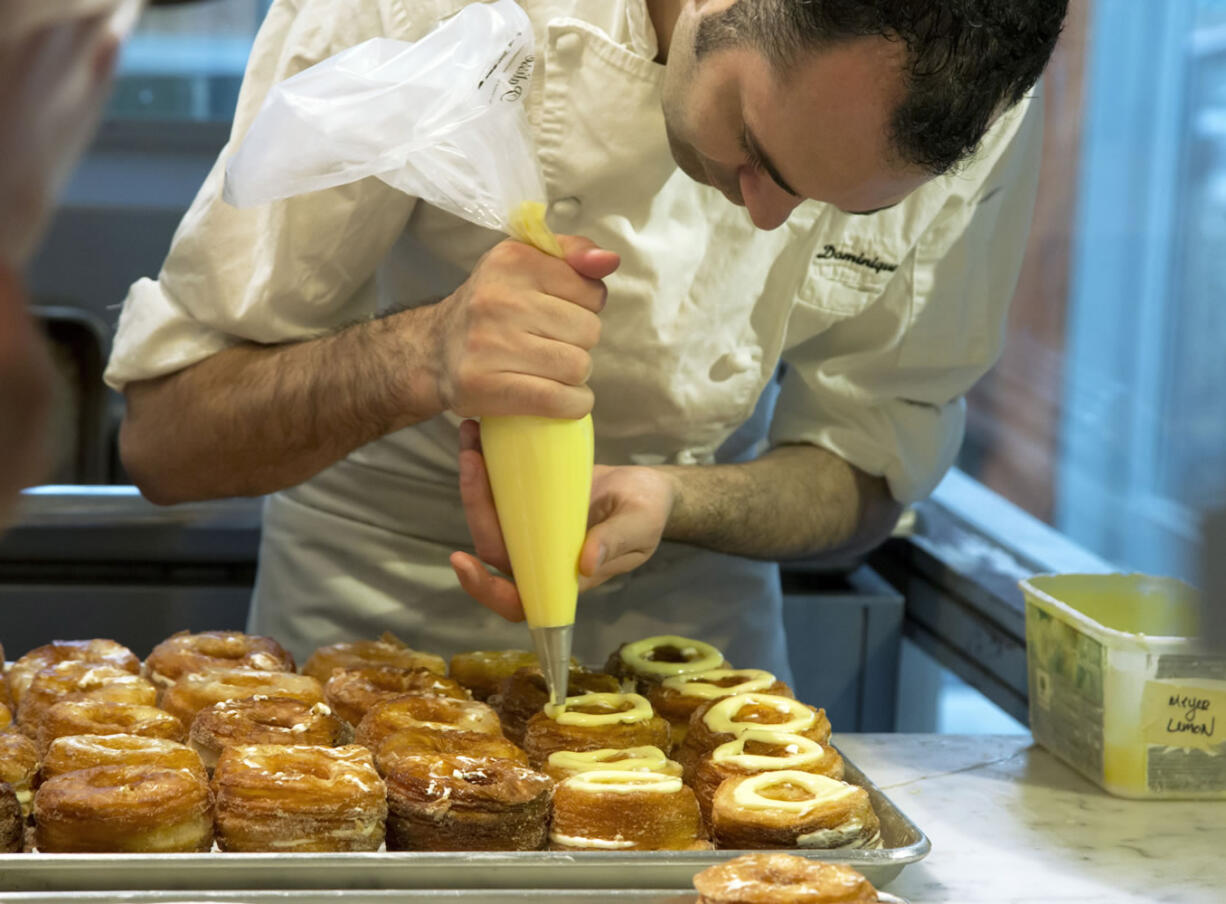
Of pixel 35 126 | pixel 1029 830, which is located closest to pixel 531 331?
pixel 1029 830

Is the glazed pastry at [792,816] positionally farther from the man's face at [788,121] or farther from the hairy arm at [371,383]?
the man's face at [788,121]

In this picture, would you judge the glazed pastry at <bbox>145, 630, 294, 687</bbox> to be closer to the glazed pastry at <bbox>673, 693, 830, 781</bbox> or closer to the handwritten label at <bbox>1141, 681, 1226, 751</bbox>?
the glazed pastry at <bbox>673, 693, 830, 781</bbox>

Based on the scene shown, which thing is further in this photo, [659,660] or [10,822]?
[659,660]

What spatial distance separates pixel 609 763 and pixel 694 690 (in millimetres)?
213

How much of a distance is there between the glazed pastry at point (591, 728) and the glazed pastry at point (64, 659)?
48cm

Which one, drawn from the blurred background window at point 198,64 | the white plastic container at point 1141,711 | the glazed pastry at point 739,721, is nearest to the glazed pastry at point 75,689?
the glazed pastry at point 739,721

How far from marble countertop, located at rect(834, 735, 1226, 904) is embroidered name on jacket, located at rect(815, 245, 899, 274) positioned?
0.67 meters

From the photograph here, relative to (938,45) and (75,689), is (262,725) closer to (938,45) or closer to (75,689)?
(75,689)

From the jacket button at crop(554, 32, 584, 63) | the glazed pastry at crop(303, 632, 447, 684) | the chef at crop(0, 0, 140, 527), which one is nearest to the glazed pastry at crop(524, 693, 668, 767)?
the glazed pastry at crop(303, 632, 447, 684)

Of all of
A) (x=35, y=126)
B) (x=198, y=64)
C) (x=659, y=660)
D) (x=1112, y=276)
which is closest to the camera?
(x=35, y=126)

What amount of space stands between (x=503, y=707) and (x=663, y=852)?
396mm

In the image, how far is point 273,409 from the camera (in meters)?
1.67

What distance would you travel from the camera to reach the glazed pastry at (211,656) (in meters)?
1.51

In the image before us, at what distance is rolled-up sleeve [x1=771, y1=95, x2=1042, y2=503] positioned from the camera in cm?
202
